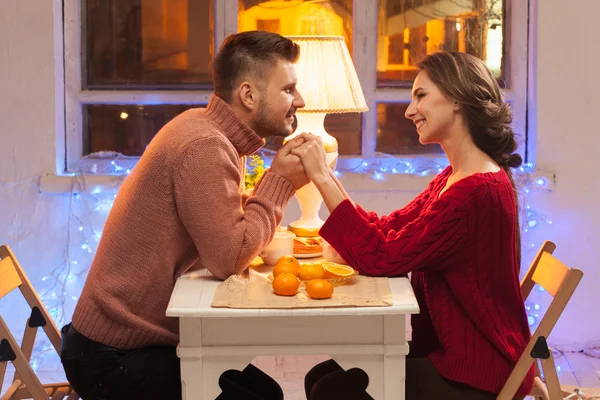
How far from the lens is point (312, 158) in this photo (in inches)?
99.7

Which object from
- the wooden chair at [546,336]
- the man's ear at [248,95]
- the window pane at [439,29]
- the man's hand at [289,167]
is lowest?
the wooden chair at [546,336]

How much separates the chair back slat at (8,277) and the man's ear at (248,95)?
2.71 feet

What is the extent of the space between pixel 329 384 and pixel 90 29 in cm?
243

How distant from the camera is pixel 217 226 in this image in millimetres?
2285

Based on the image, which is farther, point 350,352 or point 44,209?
point 44,209

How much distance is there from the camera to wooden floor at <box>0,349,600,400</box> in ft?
12.7

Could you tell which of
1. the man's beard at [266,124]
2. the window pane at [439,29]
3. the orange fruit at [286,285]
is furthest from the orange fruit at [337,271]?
the window pane at [439,29]

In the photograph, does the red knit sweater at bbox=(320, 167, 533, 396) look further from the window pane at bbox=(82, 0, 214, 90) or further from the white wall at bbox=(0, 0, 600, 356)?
the window pane at bbox=(82, 0, 214, 90)

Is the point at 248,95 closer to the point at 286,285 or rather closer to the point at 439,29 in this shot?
the point at 286,285

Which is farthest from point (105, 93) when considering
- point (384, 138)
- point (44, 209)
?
point (384, 138)

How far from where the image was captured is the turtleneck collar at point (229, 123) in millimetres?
2463

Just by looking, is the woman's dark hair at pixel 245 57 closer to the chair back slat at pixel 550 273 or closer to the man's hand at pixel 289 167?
the man's hand at pixel 289 167

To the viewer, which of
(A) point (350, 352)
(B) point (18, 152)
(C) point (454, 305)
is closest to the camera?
(A) point (350, 352)

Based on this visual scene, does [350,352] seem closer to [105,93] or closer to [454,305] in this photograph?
[454,305]
